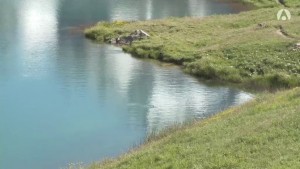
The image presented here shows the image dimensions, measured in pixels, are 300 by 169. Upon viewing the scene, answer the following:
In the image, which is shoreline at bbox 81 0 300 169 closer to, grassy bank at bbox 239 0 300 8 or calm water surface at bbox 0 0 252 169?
grassy bank at bbox 239 0 300 8

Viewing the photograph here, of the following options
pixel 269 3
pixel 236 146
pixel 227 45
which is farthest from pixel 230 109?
pixel 269 3

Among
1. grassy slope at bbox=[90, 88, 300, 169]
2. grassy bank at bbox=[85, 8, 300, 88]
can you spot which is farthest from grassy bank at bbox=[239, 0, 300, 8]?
grassy slope at bbox=[90, 88, 300, 169]

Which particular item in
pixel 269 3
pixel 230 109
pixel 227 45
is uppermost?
pixel 269 3

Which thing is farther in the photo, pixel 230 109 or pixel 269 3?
pixel 269 3

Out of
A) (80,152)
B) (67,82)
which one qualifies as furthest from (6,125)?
(67,82)

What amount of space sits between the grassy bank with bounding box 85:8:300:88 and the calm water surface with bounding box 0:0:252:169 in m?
1.96

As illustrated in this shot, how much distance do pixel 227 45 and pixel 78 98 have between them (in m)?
17.6

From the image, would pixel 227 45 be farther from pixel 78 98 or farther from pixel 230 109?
pixel 230 109

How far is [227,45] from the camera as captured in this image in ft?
162

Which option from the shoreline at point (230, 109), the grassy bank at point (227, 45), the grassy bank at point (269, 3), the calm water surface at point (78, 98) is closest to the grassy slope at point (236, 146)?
the shoreline at point (230, 109)

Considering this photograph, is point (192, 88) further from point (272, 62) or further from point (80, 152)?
point (80, 152)

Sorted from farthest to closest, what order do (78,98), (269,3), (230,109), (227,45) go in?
(269,3) < (227,45) < (78,98) < (230,109)

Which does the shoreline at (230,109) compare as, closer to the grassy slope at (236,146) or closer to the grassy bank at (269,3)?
the grassy slope at (236,146)

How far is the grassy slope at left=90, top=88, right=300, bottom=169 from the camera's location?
16.5 metres
